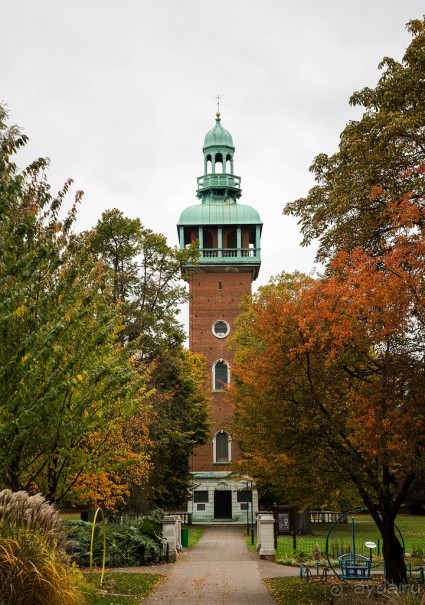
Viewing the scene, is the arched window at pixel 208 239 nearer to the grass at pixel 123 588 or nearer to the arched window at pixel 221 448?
the arched window at pixel 221 448

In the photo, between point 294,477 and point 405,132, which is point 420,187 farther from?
point 294,477

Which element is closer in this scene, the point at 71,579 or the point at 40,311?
the point at 71,579

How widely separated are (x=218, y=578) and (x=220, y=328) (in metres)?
33.4

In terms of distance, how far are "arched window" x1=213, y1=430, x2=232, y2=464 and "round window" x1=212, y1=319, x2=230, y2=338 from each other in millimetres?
6395

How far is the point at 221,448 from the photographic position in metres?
50.8

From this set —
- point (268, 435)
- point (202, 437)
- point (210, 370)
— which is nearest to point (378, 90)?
point (268, 435)

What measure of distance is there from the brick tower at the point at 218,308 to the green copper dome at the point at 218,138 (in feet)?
9.60

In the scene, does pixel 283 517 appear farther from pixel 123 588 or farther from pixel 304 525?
pixel 123 588

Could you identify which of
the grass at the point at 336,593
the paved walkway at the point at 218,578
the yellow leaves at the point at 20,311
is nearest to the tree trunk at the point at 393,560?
the grass at the point at 336,593

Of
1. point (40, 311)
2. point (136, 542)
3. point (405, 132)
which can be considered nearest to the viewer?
point (40, 311)

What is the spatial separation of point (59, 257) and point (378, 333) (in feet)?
18.1

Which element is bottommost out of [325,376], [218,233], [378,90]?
[325,376]

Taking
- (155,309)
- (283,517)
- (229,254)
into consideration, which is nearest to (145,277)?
(155,309)

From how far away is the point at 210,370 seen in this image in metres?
50.8
